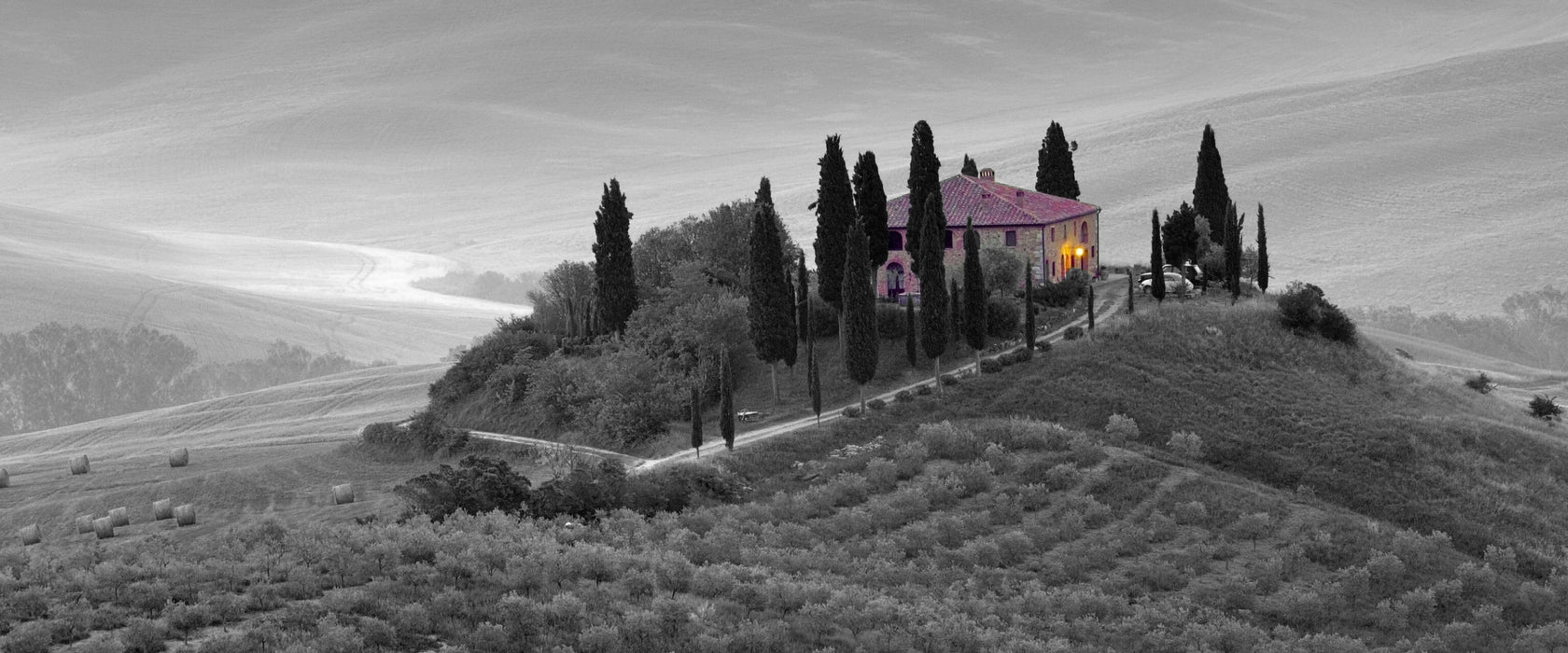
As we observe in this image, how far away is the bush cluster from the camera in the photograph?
69375mm

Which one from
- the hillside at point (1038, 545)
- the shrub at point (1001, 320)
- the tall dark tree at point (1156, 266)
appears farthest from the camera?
the tall dark tree at point (1156, 266)

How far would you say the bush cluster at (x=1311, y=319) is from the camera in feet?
228

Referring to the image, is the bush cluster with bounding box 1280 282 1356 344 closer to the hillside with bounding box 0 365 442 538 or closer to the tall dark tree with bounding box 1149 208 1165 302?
the tall dark tree with bounding box 1149 208 1165 302

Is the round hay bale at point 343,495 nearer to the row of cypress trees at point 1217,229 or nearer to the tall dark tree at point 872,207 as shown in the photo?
the tall dark tree at point 872,207

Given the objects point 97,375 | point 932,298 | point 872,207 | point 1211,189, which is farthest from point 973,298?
point 97,375

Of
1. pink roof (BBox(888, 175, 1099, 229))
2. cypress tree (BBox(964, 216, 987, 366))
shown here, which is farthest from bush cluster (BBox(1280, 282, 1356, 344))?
cypress tree (BBox(964, 216, 987, 366))

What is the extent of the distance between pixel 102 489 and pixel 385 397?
34.1 meters

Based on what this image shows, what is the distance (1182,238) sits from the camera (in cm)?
8388

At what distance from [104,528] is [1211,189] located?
2685 inches

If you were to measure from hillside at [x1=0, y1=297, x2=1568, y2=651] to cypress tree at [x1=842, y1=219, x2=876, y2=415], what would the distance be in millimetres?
2757

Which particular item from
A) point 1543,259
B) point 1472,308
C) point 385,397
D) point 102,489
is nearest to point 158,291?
point 385,397

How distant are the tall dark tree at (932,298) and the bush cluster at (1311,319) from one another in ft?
59.3

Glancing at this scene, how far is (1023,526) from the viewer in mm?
45312

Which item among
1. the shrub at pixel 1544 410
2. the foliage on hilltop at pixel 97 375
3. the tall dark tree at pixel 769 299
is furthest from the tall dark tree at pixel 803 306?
the foliage on hilltop at pixel 97 375
